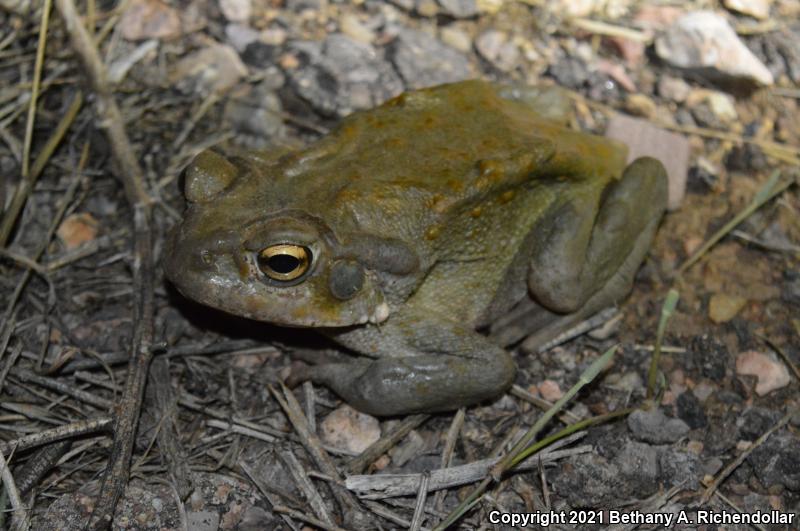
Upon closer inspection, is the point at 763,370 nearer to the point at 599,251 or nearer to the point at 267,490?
the point at 599,251

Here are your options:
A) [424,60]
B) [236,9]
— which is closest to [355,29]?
[424,60]

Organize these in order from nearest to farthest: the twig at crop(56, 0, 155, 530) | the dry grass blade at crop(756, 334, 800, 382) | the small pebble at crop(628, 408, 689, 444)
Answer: the twig at crop(56, 0, 155, 530) → the small pebble at crop(628, 408, 689, 444) → the dry grass blade at crop(756, 334, 800, 382)

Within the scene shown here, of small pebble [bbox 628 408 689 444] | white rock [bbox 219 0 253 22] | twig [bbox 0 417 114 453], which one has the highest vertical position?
white rock [bbox 219 0 253 22]

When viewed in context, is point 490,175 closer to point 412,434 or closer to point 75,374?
point 412,434

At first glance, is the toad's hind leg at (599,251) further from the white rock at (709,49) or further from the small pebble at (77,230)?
the small pebble at (77,230)

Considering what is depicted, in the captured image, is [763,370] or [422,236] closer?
[422,236]

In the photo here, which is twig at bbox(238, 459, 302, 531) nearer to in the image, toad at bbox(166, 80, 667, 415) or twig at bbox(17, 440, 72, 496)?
toad at bbox(166, 80, 667, 415)

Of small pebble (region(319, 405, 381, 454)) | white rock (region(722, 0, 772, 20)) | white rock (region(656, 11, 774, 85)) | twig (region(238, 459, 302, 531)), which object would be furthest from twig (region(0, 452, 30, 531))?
white rock (region(722, 0, 772, 20))
